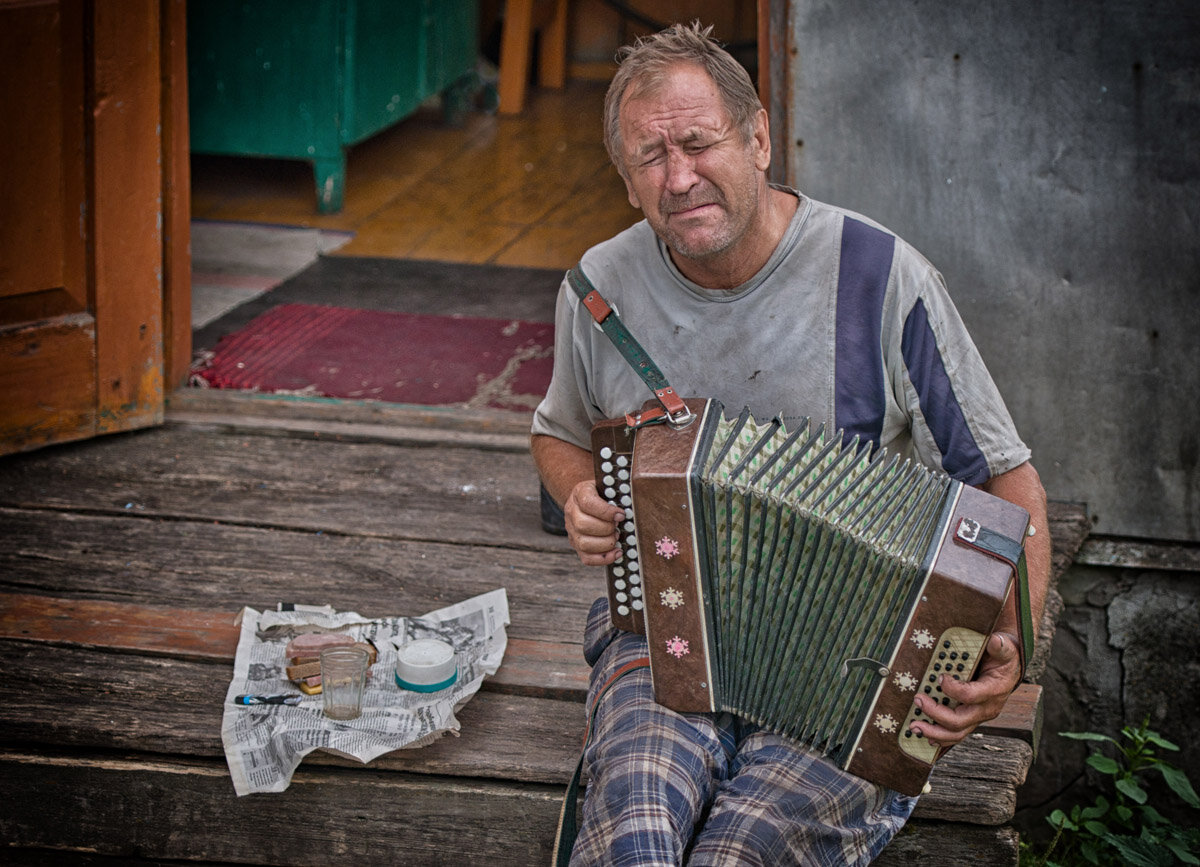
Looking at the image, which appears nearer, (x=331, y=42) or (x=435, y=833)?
(x=435, y=833)

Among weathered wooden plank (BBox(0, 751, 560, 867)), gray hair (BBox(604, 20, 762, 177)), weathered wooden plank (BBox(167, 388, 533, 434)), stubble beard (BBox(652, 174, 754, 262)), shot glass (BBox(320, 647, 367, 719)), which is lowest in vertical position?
weathered wooden plank (BBox(0, 751, 560, 867))

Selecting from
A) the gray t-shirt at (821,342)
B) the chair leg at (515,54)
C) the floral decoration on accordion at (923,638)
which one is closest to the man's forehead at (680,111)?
the gray t-shirt at (821,342)

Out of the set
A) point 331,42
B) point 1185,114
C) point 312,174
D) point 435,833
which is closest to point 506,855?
point 435,833

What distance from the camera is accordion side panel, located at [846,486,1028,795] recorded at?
63.4 inches

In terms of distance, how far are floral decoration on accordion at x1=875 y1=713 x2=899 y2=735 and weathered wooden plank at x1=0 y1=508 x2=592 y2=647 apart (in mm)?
923

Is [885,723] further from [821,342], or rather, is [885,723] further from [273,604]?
[273,604]

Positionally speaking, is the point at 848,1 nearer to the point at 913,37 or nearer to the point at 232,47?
the point at 913,37

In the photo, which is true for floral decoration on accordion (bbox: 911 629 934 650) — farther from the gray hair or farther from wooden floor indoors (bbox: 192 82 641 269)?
wooden floor indoors (bbox: 192 82 641 269)

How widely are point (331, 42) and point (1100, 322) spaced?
369cm

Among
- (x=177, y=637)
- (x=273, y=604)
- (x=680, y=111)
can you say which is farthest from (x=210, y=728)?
(x=680, y=111)

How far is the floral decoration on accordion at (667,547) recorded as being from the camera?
5.77 ft

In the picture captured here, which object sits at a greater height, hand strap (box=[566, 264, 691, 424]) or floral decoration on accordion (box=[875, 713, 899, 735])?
hand strap (box=[566, 264, 691, 424])

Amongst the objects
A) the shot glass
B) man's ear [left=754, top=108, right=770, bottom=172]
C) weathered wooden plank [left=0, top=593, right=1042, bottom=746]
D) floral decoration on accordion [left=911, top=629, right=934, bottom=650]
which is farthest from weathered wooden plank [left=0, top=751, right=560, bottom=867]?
man's ear [left=754, top=108, right=770, bottom=172]

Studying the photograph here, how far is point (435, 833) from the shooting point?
2.19m
